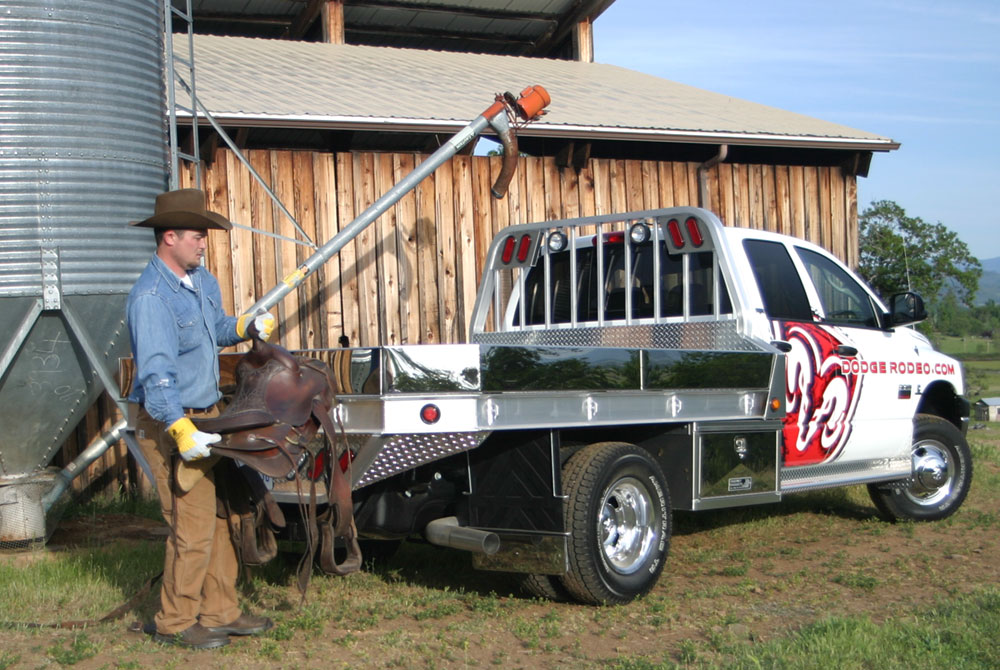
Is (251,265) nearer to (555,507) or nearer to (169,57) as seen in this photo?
(169,57)

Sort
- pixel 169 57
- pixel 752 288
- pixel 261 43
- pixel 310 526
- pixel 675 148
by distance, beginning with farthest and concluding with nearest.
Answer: pixel 261 43, pixel 675 148, pixel 169 57, pixel 752 288, pixel 310 526

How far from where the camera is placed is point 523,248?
8258 millimetres

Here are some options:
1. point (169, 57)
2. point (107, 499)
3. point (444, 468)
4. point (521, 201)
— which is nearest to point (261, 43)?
point (521, 201)

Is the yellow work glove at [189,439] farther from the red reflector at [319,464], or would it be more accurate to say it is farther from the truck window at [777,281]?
the truck window at [777,281]

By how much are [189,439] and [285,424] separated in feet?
1.35

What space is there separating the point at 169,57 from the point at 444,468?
429 centimetres

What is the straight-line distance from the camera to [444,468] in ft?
19.2

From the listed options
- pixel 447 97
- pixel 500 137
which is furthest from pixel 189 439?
pixel 447 97

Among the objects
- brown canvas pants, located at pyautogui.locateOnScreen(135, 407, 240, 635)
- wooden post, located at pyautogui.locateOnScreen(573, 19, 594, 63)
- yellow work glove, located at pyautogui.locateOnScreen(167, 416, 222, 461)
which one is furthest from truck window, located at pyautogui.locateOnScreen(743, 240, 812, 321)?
wooden post, located at pyautogui.locateOnScreen(573, 19, 594, 63)

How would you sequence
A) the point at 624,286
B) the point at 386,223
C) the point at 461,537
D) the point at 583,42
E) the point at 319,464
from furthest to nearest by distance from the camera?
the point at 583,42 < the point at 386,223 < the point at 624,286 < the point at 461,537 < the point at 319,464

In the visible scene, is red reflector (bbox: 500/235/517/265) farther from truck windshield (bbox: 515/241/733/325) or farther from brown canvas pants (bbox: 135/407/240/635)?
brown canvas pants (bbox: 135/407/240/635)

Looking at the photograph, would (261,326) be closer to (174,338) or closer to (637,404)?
(174,338)

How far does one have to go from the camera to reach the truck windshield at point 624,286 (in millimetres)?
7387

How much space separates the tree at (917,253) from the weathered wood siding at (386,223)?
73.5 feet
